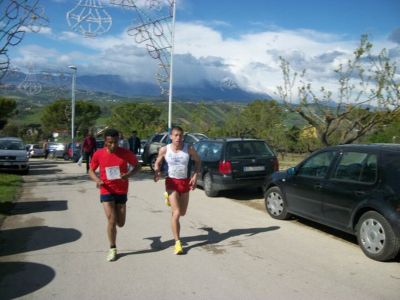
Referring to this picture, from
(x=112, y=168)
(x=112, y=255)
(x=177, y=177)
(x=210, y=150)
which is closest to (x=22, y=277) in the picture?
(x=112, y=255)

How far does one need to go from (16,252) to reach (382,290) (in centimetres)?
476

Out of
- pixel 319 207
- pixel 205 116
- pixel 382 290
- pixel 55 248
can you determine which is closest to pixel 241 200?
pixel 319 207

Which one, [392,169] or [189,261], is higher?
[392,169]

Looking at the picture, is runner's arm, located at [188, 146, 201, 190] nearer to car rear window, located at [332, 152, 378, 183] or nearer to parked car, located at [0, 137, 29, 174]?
car rear window, located at [332, 152, 378, 183]

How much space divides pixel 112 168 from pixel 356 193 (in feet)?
11.1

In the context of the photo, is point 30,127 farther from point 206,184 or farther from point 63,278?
point 63,278

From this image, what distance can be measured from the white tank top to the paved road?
3.55ft

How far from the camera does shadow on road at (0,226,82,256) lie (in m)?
6.72

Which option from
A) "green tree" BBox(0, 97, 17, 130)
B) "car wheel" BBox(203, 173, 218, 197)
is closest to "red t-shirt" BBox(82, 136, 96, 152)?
"car wheel" BBox(203, 173, 218, 197)

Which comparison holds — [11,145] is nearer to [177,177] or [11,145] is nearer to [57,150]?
[177,177]

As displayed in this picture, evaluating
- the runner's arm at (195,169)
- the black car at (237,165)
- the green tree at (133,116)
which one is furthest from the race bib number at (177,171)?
the green tree at (133,116)

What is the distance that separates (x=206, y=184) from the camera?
40.5ft

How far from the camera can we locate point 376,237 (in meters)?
6.12

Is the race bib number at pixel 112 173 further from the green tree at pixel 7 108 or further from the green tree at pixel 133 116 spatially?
the green tree at pixel 7 108
